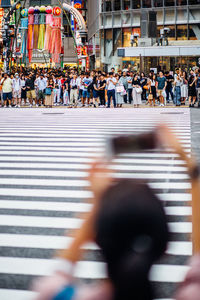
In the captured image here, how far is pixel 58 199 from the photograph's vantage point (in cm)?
805

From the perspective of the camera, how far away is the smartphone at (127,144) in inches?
78.0

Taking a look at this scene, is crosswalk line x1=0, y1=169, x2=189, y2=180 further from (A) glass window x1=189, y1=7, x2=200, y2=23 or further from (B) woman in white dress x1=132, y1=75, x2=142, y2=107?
(A) glass window x1=189, y1=7, x2=200, y2=23

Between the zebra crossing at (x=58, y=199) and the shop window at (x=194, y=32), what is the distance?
37.8 m

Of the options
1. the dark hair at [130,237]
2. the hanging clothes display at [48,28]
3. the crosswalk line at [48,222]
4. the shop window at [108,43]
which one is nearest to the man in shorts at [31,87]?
the crosswalk line at [48,222]

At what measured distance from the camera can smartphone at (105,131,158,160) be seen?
1.98 metres

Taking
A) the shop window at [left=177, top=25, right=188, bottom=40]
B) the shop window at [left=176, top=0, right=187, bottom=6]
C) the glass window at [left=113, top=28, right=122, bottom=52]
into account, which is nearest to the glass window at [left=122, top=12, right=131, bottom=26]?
the glass window at [left=113, top=28, right=122, bottom=52]

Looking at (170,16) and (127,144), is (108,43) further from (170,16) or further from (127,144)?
(127,144)

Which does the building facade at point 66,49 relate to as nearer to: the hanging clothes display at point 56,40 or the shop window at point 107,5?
the hanging clothes display at point 56,40

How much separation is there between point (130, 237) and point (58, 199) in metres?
6.23

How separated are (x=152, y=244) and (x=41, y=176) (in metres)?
8.11

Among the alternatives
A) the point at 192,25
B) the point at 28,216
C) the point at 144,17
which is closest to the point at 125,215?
the point at 28,216

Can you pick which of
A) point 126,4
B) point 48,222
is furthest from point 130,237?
point 126,4

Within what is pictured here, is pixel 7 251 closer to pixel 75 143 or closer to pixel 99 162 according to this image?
pixel 99 162

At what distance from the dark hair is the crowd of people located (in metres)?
26.1
